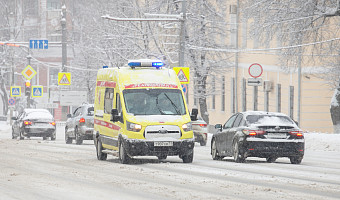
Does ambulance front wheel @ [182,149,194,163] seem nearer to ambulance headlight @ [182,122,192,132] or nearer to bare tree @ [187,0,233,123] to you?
ambulance headlight @ [182,122,192,132]

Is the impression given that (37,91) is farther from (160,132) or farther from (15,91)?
(160,132)

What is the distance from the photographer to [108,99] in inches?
950

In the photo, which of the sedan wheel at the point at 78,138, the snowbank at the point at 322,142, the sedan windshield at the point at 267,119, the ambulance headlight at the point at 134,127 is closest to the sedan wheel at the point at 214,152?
the sedan windshield at the point at 267,119

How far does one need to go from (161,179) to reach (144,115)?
5.42m

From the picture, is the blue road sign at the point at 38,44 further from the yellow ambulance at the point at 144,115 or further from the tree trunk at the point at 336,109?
the yellow ambulance at the point at 144,115

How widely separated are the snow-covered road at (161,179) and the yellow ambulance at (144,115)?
434 millimetres

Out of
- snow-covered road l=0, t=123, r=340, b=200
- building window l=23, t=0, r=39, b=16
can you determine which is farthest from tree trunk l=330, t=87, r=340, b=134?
building window l=23, t=0, r=39, b=16

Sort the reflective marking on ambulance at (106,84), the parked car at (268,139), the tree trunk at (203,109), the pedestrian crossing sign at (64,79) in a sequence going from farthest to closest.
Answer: the tree trunk at (203,109)
the pedestrian crossing sign at (64,79)
the reflective marking on ambulance at (106,84)
the parked car at (268,139)

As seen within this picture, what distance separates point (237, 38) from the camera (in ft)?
187

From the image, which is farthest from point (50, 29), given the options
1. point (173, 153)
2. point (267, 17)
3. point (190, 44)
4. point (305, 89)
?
point (173, 153)

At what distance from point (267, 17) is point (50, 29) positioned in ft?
240

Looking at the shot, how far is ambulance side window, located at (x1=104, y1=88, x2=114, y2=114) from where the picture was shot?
23.8 meters

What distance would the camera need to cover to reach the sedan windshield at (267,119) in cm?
2314

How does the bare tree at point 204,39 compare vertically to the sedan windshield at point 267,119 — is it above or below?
above
